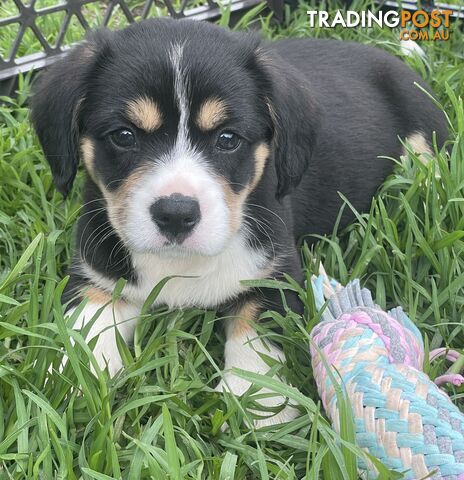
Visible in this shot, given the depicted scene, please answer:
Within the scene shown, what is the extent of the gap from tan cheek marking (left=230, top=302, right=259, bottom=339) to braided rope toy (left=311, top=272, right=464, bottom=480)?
28 cm

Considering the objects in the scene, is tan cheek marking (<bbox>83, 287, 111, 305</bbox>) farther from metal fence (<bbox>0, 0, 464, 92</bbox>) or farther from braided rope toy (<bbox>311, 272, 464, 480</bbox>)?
metal fence (<bbox>0, 0, 464, 92</bbox>)

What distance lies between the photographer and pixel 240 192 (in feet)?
8.26

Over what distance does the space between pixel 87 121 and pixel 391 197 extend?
4.59 ft

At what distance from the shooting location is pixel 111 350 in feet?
8.59

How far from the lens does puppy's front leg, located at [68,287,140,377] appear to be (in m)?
2.59

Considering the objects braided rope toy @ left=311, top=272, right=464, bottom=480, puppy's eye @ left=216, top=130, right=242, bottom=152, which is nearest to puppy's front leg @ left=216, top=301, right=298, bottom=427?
braided rope toy @ left=311, top=272, right=464, bottom=480

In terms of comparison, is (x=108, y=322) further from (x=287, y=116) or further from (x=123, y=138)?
(x=287, y=116)

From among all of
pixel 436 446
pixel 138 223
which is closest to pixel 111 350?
pixel 138 223

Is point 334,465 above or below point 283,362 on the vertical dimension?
above

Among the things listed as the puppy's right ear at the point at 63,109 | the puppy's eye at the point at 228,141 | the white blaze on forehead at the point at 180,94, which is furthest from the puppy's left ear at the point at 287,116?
the puppy's right ear at the point at 63,109

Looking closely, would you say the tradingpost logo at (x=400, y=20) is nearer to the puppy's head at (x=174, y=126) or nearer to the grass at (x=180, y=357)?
the grass at (x=180, y=357)

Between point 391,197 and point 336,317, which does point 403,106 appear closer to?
point 391,197

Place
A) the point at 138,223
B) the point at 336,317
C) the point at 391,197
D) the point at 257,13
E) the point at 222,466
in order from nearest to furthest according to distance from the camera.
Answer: the point at 222,466, the point at 138,223, the point at 336,317, the point at 391,197, the point at 257,13

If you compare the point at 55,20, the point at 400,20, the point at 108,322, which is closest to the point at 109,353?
the point at 108,322
